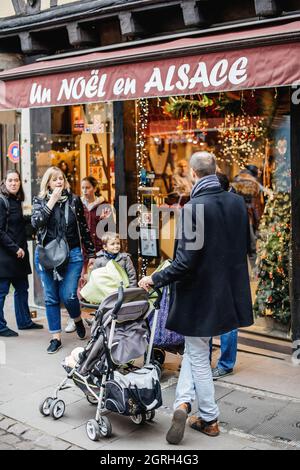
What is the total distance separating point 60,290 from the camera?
7020 millimetres

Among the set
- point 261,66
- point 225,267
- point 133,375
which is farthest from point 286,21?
point 133,375

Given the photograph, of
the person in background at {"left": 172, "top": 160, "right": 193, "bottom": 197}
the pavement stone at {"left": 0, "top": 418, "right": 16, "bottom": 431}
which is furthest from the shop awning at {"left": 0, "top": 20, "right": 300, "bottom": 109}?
the person in background at {"left": 172, "top": 160, "right": 193, "bottom": 197}

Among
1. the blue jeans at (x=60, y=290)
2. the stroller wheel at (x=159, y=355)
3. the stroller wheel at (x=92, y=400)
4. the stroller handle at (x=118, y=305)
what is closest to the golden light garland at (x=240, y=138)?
the blue jeans at (x=60, y=290)

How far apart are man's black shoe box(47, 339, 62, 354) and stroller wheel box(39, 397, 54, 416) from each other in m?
1.76

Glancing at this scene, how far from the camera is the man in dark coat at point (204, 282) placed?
15.1 ft

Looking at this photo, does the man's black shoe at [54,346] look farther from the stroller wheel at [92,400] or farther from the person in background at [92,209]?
the stroller wheel at [92,400]

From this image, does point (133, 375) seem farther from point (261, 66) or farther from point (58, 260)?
point (261, 66)

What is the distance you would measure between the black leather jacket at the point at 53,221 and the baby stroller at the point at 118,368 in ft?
6.60

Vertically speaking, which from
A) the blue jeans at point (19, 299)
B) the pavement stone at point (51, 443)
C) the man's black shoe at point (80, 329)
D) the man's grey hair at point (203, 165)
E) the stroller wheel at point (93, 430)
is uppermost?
the man's grey hair at point (203, 165)

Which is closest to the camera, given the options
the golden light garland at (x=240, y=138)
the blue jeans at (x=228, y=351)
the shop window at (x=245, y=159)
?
the blue jeans at (x=228, y=351)

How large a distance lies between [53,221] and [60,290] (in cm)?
75

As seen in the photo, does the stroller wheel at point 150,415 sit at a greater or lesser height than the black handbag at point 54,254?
lesser

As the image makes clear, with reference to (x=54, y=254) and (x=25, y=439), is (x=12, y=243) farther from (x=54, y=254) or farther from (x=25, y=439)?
(x=25, y=439)

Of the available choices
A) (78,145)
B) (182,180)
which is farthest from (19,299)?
(182,180)
